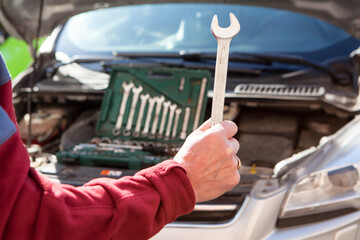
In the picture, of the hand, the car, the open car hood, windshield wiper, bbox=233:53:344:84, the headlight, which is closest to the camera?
the hand

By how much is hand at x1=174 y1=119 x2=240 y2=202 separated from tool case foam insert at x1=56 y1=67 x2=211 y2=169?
3.17 ft

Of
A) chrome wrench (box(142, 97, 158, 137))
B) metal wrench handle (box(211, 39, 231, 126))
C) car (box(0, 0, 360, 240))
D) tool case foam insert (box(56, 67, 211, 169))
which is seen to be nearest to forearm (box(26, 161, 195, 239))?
metal wrench handle (box(211, 39, 231, 126))

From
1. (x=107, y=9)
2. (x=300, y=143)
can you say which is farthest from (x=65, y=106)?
(x=300, y=143)

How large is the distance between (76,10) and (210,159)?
171 cm

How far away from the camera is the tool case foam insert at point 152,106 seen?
5.81 ft

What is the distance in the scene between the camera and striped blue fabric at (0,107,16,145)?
1.70ft

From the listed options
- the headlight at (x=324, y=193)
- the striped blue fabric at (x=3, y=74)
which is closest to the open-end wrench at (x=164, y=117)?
the headlight at (x=324, y=193)

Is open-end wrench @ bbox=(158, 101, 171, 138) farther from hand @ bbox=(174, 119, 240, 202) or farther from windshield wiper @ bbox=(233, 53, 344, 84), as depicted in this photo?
hand @ bbox=(174, 119, 240, 202)

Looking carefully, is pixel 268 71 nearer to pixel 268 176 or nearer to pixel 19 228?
pixel 268 176

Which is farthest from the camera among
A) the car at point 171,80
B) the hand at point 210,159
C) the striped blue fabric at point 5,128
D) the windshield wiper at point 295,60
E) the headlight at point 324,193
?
the windshield wiper at point 295,60

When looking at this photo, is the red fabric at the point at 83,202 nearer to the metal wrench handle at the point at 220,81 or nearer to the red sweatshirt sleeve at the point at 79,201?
the red sweatshirt sleeve at the point at 79,201

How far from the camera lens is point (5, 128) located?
20.6 inches

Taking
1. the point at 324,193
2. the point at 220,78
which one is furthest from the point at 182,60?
the point at 220,78

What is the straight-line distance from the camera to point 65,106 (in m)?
2.19
